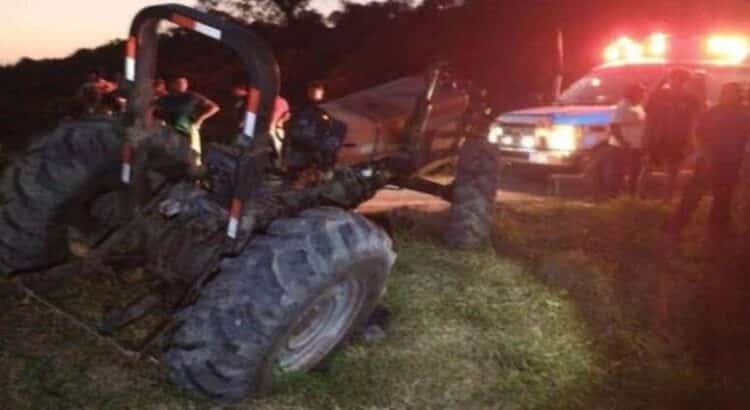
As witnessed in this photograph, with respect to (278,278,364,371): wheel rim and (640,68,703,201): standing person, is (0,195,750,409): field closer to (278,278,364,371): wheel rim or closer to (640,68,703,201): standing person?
(278,278,364,371): wheel rim

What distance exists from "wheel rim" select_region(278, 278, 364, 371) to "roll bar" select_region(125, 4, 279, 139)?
114 cm

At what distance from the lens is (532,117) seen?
12727 mm

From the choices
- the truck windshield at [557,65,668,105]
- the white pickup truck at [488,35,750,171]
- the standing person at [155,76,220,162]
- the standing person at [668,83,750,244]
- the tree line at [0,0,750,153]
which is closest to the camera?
the standing person at [155,76,220,162]

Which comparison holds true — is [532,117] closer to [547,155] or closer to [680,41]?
[547,155]

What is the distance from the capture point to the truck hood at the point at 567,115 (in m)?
11.8

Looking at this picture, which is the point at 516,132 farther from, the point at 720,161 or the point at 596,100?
the point at 720,161

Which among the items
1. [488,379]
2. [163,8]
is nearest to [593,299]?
[488,379]

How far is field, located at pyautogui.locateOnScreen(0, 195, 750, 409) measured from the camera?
4211mm

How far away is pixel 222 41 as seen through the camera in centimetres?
405

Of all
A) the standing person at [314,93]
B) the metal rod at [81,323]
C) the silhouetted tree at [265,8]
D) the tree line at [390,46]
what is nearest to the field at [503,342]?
the metal rod at [81,323]

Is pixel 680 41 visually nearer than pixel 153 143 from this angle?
No

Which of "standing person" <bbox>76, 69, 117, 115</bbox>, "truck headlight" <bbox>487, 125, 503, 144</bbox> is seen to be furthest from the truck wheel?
"standing person" <bbox>76, 69, 117, 115</bbox>

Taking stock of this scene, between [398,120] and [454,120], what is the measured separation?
0.69m

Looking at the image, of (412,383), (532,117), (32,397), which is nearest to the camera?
(32,397)
